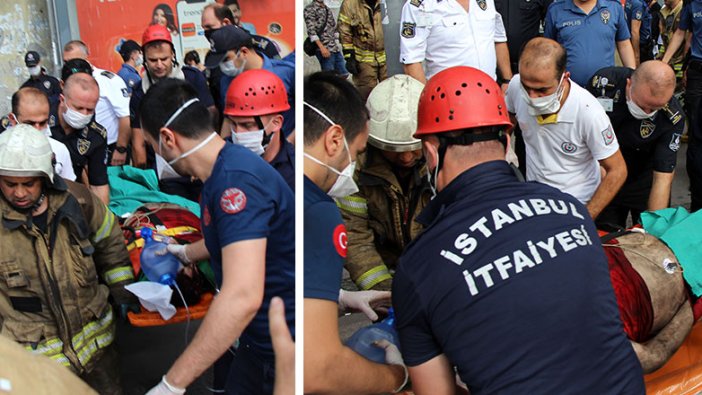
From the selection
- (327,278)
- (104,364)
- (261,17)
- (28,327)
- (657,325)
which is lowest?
(657,325)

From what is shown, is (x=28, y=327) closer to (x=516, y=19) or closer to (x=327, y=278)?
(x=327, y=278)

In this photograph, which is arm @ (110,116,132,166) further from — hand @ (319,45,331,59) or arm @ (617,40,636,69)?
hand @ (319,45,331,59)

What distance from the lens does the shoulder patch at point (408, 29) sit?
4086 mm

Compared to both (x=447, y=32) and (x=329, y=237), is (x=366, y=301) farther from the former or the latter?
(x=447, y=32)

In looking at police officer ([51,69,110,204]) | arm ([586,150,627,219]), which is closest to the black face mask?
police officer ([51,69,110,204])

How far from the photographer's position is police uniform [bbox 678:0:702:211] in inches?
173

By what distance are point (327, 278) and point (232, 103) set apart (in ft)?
1.44

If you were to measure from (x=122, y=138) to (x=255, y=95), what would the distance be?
2.27 feet

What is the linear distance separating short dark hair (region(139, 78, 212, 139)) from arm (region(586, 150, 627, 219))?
2200 mm

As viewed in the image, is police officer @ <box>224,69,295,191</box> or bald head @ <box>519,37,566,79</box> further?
bald head @ <box>519,37,566,79</box>

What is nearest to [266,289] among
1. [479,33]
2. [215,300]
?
[215,300]

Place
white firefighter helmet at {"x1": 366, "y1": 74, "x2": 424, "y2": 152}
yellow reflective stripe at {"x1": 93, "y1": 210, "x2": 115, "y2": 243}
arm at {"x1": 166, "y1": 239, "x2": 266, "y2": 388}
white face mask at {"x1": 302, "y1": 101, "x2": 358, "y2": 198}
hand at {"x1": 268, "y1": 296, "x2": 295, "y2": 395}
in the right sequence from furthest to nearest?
white firefighter helmet at {"x1": 366, "y1": 74, "x2": 424, "y2": 152}, yellow reflective stripe at {"x1": 93, "y1": 210, "x2": 115, "y2": 243}, white face mask at {"x1": 302, "y1": 101, "x2": 358, "y2": 198}, arm at {"x1": 166, "y1": 239, "x2": 266, "y2": 388}, hand at {"x1": 268, "y1": 296, "x2": 295, "y2": 395}

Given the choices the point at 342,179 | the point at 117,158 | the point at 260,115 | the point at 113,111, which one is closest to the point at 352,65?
the point at 117,158

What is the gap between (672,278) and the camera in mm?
2627
